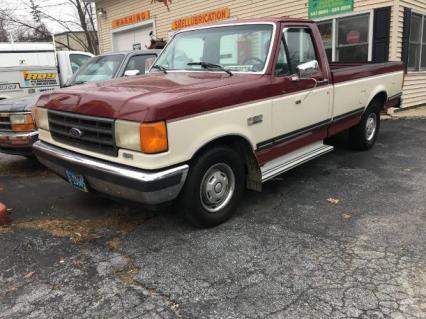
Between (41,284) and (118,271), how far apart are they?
574 millimetres

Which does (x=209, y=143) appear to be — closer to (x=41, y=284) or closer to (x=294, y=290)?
(x=294, y=290)

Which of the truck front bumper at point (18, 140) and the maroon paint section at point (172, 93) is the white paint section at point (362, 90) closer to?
the maroon paint section at point (172, 93)

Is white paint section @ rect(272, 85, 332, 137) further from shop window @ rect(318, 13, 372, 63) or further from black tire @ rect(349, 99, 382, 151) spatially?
shop window @ rect(318, 13, 372, 63)

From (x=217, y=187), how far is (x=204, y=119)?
0.73m

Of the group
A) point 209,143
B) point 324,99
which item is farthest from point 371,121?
point 209,143

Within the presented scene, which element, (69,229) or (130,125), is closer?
(130,125)

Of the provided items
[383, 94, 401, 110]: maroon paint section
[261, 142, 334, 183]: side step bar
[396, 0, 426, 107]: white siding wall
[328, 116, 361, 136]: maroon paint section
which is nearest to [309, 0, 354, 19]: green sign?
[396, 0, 426, 107]: white siding wall

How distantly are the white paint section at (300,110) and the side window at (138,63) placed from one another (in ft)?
10.3

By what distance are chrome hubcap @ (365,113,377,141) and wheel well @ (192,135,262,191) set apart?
3087 mm

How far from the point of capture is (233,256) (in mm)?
3543

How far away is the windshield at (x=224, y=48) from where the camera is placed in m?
4.55

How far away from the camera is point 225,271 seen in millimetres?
3312

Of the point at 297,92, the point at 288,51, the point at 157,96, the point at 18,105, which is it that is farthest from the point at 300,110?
the point at 18,105

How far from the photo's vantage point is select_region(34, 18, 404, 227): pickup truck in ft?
11.2
